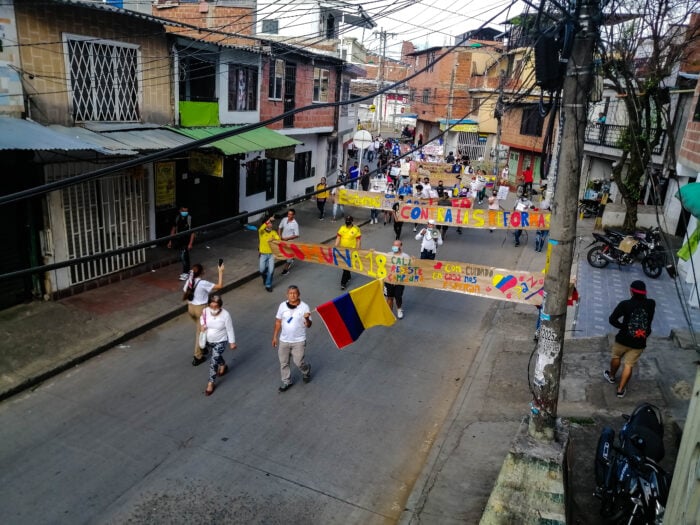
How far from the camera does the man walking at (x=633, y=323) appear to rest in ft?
25.2

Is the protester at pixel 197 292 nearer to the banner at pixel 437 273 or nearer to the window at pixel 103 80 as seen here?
the banner at pixel 437 273

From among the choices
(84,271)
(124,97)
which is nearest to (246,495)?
(84,271)

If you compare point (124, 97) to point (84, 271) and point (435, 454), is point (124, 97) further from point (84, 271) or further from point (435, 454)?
point (435, 454)

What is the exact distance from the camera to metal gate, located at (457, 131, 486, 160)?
45.1m

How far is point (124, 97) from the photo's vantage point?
1239 cm

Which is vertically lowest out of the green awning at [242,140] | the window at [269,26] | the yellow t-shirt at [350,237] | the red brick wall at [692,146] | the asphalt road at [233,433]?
the asphalt road at [233,433]

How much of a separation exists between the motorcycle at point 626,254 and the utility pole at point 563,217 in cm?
1095

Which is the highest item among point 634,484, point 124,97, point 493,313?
point 124,97

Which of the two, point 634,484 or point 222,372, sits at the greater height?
point 634,484

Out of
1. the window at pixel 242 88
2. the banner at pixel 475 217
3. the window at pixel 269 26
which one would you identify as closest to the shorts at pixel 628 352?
the banner at pixel 475 217

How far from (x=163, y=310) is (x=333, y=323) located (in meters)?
5.00

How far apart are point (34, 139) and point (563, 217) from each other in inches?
312

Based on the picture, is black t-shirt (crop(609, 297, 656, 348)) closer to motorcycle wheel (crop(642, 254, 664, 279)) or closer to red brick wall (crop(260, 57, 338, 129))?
motorcycle wheel (crop(642, 254, 664, 279))

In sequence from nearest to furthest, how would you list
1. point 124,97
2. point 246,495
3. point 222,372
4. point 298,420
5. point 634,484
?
point 634,484 → point 246,495 → point 298,420 → point 222,372 → point 124,97
